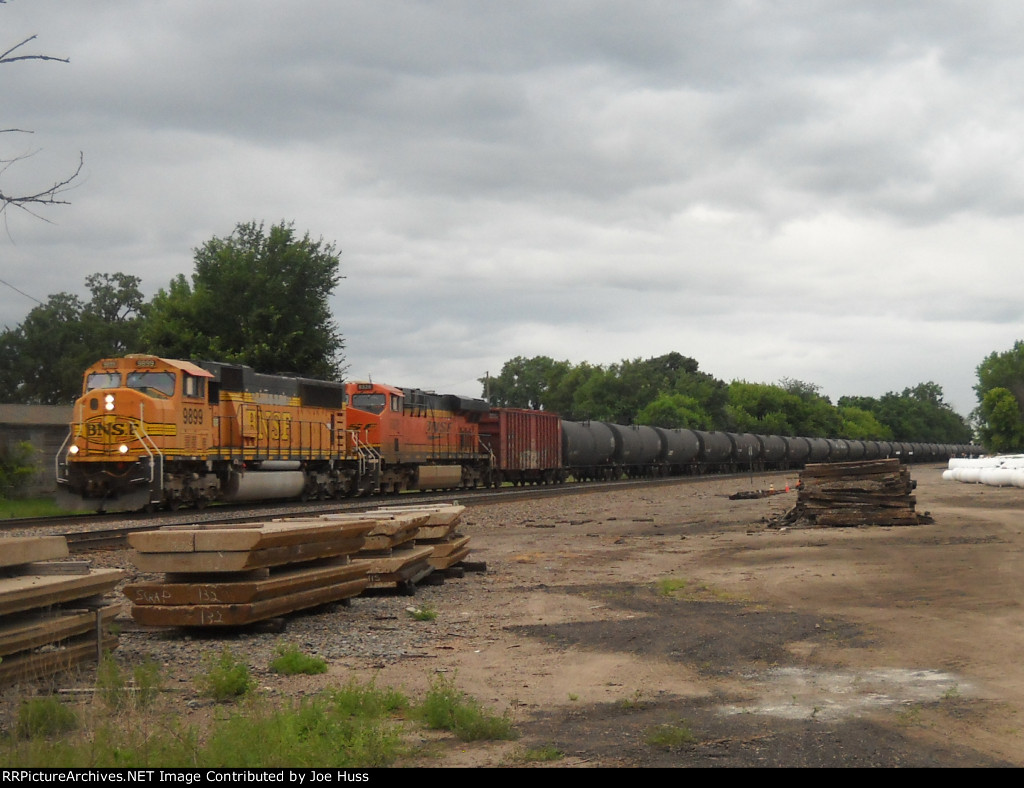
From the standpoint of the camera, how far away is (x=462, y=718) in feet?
20.9

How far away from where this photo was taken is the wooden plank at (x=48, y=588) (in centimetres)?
711

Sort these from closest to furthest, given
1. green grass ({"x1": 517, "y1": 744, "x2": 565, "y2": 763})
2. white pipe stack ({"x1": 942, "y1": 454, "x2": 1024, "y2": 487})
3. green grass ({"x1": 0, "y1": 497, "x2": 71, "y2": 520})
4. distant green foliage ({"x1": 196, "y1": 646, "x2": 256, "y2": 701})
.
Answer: green grass ({"x1": 517, "y1": 744, "x2": 565, "y2": 763}), distant green foliage ({"x1": 196, "y1": 646, "x2": 256, "y2": 701}), green grass ({"x1": 0, "y1": 497, "x2": 71, "y2": 520}), white pipe stack ({"x1": 942, "y1": 454, "x2": 1024, "y2": 487})

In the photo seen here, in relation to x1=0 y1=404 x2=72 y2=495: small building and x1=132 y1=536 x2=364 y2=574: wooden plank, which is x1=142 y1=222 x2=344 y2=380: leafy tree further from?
x1=132 y1=536 x2=364 y2=574: wooden plank

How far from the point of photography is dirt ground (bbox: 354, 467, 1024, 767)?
19.6 ft

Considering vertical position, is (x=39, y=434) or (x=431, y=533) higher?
(x=39, y=434)

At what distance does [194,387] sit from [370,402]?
1002 centimetres

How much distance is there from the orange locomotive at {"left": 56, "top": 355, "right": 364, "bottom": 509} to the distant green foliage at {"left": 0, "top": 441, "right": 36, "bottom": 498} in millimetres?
10195

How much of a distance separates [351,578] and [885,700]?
19.4ft

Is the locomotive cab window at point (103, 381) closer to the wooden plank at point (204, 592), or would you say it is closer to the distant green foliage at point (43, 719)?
the wooden plank at point (204, 592)

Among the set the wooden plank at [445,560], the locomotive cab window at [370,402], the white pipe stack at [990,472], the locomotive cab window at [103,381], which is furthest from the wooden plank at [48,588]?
the white pipe stack at [990,472]

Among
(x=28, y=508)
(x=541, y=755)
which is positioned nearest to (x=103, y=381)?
(x=28, y=508)

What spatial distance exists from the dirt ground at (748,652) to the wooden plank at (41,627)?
2390 mm

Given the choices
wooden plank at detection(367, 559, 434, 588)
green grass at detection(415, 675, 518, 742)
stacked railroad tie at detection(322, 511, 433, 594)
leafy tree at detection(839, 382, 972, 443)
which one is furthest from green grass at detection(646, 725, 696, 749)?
leafy tree at detection(839, 382, 972, 443)

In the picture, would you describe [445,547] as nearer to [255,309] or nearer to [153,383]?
[153,383]
